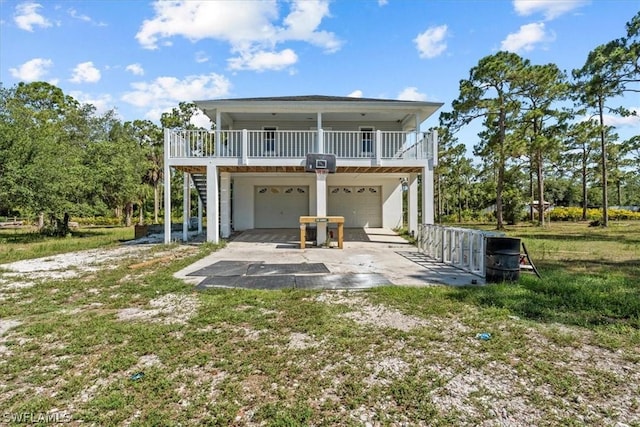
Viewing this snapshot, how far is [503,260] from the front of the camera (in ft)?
20.6

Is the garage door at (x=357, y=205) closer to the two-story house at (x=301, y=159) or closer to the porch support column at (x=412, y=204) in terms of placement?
the two-story house at (x=301, y=159)

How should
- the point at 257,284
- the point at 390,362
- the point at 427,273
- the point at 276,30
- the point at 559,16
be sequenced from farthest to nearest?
the point at 276,30, the point at 559,16, the point at 427,273, the point at 257,284, the point at 390,362

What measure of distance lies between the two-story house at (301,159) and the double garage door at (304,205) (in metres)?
0.05

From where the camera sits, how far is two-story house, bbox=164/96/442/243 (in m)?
12.5

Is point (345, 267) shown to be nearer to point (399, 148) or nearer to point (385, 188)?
point (399, 148)

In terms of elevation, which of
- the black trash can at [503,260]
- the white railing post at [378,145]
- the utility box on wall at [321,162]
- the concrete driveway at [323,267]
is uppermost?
the white railing post at [378,145]

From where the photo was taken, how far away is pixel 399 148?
1474 cm

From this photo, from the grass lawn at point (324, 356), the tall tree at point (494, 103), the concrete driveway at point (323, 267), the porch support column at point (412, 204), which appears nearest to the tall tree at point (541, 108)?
the tall tree at point (494, 103)

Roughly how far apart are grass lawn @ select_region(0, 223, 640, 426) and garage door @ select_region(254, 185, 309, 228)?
40.4 feet

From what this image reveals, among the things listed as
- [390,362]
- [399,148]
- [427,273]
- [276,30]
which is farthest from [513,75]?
[390,362]

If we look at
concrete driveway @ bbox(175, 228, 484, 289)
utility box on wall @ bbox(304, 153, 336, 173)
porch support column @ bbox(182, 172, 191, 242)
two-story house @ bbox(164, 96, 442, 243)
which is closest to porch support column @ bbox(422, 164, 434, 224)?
two-story house @ bbox(164, 96, 442, 243)

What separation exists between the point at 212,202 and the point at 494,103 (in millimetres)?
15304

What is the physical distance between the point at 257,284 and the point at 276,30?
11.9 meters

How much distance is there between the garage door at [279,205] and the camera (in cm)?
1806
